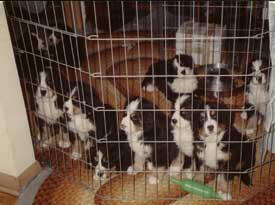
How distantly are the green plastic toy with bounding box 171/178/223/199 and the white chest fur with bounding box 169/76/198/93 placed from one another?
0.78 m

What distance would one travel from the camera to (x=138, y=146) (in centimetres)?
209

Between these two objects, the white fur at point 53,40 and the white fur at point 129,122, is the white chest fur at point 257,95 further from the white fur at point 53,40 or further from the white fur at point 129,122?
the white fur at point 53,40

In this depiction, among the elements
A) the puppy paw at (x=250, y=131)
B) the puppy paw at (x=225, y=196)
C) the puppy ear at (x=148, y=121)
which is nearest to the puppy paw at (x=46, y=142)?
the puppy ear at (x=148, y=121)

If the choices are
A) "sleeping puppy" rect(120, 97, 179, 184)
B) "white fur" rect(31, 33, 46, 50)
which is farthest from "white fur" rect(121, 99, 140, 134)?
"white fur" rect(31, 33, 46, 50)

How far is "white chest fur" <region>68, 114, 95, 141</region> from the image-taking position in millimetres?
2213

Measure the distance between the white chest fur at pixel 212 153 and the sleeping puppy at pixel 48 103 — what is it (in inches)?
31.6

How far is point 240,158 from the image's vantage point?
199 cm

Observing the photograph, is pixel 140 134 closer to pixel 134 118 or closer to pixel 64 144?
→ pixel 134 118

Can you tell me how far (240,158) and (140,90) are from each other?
1034 mm

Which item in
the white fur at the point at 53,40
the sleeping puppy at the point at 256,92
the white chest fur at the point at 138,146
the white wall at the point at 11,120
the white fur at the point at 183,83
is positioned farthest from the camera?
the white fur at the point at 53,40

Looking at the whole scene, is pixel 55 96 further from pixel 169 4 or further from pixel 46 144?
pixel 169 4

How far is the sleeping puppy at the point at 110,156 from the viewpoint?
2064mm

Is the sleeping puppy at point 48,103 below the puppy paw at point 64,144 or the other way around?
the other way around

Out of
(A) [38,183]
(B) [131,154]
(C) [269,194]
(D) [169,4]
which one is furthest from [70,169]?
(D) [169,4]
